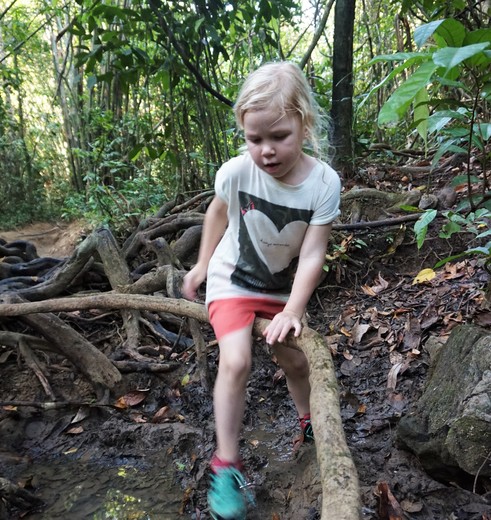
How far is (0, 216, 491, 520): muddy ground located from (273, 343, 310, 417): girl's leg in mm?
256

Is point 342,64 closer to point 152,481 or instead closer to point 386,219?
point 386,219

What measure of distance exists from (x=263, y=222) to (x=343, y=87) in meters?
2.91

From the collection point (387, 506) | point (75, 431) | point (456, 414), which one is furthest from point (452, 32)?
point (75, 431)

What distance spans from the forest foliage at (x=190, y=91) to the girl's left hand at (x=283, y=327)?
638 mm

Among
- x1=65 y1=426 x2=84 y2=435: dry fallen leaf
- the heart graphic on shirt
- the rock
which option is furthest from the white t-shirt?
x1=65 y1=426 x2=84 y2=435: dry fallen leaf

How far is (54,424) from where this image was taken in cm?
271

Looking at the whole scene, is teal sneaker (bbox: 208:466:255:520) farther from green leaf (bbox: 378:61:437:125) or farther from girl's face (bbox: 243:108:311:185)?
green leaf (bbox: 378:61:437:125)

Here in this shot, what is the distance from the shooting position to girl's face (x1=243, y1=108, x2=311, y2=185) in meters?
1.49

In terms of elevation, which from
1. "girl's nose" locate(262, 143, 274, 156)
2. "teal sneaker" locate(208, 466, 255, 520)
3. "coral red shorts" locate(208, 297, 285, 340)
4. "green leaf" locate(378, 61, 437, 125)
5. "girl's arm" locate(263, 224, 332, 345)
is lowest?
"teal sneaker" locate(208, 466, 255, 520)

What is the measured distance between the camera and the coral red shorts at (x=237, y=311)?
1689mm

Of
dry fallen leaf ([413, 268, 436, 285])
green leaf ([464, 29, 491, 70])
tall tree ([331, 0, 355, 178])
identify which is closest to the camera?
green leaf ([464, 29, 491, 70])

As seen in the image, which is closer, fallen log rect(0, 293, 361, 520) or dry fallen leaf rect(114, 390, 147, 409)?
fallen log rect(0, 293, 361, 520)

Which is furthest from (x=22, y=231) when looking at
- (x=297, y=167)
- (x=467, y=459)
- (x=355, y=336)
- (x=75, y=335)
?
(x=467, y=459)

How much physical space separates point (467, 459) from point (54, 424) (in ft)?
7.38
